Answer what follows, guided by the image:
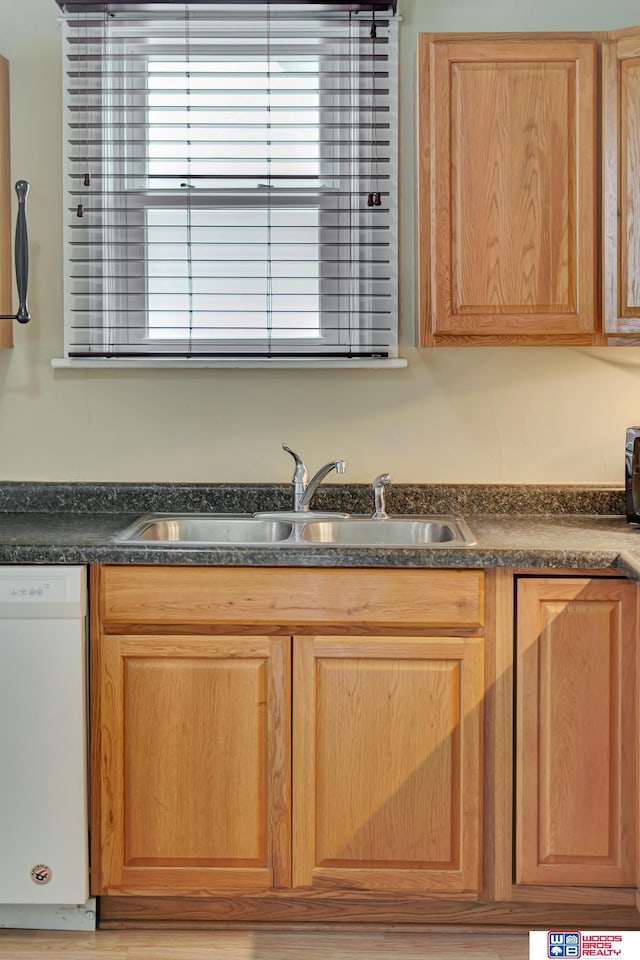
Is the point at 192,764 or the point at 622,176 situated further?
the point at 622,176

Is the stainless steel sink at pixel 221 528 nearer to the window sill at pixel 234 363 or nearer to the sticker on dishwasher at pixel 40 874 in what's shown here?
the window sill at pixel 234 363

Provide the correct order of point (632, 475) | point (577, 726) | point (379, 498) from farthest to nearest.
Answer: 1. point (379, 498)
2. point (632, 475)
3. point (577, 726)

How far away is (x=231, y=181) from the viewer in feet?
8.93

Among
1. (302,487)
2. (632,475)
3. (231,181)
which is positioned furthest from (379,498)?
(231,181)

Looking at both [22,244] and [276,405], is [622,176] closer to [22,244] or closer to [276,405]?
[276,405]

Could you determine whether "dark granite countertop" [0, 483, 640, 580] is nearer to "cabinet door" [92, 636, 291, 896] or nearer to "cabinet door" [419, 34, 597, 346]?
"cabinet door" [92, 636, 291, 896]

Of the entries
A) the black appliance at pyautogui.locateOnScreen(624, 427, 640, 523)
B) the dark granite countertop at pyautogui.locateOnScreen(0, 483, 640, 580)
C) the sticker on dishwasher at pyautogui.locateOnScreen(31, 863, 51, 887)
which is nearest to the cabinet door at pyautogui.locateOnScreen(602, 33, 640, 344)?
the black appliance at pyautogui.locateOnScreen(624, 427, 640, 523)

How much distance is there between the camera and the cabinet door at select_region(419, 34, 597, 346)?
2.34 metres

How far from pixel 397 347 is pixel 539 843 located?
1.36m

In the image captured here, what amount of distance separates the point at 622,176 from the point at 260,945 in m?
2.01

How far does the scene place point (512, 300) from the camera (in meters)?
2.37

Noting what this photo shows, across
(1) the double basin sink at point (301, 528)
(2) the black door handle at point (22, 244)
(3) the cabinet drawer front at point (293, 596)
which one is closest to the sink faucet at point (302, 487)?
(1) the double basin sink at point (301, 528)

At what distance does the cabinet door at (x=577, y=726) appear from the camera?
2.13 metres

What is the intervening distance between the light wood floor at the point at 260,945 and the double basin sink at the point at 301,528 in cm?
96
